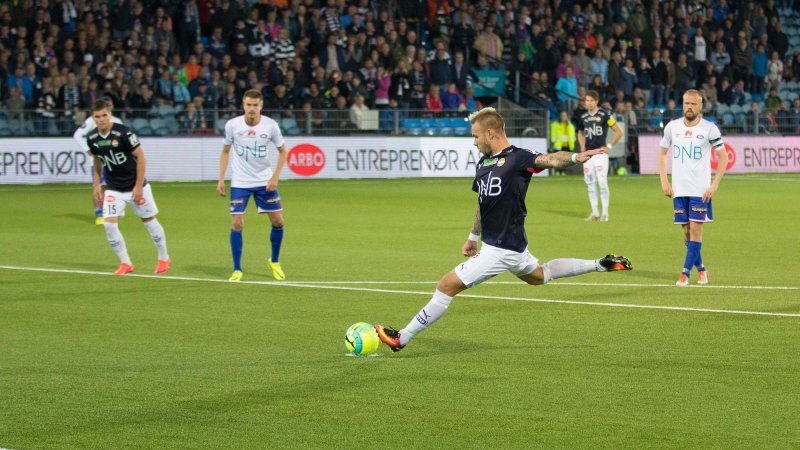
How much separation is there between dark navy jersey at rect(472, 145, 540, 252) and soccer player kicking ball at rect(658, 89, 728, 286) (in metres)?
4.77

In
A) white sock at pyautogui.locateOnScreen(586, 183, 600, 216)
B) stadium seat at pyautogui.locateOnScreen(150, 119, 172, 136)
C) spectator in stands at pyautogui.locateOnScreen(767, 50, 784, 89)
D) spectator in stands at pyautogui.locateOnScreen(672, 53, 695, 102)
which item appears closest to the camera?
white sock at pyautogui.locateOnScreen(586, 183, 600, 216)

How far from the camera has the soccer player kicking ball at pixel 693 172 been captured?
1385 centimetres

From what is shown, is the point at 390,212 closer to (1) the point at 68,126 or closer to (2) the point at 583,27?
(1) the point at 68,126

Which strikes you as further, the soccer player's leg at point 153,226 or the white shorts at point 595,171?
the white shorts at point 595,171

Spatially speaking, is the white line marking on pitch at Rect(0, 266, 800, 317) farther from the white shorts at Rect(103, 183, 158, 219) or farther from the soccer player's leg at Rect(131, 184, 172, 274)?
the white shorts at Rect(103, 183, 158, 219)

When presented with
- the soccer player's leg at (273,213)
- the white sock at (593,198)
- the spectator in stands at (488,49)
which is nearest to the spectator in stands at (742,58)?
the spectator in stands at (488,49)

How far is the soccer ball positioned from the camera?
367 inches

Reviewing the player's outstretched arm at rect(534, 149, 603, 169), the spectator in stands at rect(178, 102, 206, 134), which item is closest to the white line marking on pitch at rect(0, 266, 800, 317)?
the player's outstretched arm at rect(534, 149, 603, 169)

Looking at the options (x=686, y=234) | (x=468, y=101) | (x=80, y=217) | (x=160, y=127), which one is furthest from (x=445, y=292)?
(x=468, y=101)

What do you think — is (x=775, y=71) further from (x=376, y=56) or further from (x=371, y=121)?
(x=371, y=121)

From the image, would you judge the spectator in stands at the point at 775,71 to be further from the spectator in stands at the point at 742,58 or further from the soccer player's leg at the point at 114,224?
the soccer player's leg at the point at 114,224

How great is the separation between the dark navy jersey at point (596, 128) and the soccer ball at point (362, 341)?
1393cm

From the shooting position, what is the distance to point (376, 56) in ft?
118

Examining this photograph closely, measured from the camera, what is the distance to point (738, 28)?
46.4 m
